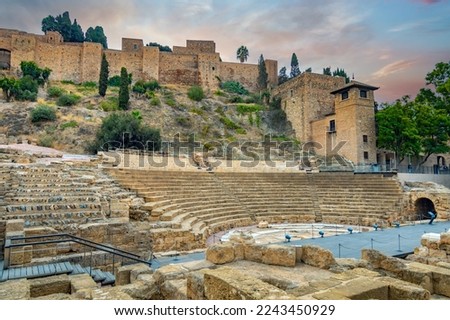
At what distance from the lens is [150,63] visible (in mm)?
49156

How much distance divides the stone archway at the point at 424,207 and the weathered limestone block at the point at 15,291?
18788 millimetres

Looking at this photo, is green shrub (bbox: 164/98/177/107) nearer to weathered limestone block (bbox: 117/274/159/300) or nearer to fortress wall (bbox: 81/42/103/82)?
fortress wall (bbox: 81/42/103/82)

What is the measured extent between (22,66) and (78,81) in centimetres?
848

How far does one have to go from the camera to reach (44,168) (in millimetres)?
11414

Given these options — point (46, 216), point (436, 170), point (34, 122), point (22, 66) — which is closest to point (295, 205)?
point (46, 216)

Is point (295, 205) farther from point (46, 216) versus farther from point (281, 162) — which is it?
point (46, 216)

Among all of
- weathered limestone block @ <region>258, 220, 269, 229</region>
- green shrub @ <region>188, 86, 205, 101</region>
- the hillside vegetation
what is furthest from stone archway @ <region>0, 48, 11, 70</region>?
weathered limestone block @ <region>258, 220, 269, 229</region>

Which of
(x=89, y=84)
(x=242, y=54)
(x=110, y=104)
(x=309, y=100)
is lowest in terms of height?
(x=110, y=104)

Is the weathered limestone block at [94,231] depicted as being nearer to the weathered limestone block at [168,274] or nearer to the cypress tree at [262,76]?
the weathered limestone block at [168,274]

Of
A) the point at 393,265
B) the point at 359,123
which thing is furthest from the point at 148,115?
the point at 393,265

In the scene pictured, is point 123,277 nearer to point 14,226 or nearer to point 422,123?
point 14,226

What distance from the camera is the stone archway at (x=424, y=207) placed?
1666cm

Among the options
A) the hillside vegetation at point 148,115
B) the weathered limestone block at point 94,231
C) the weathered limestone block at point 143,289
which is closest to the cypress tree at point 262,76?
the hillside vegetation at point 148,115

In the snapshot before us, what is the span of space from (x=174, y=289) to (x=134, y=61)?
51.2m
